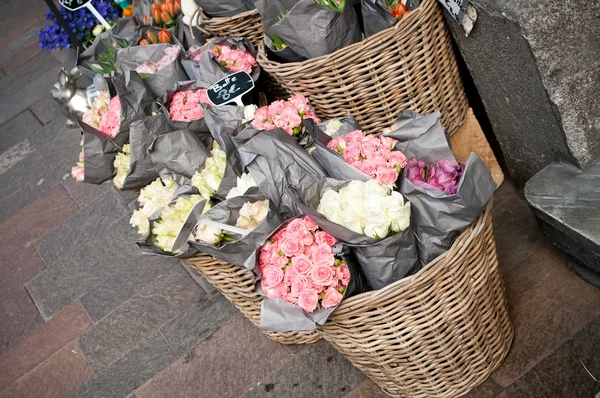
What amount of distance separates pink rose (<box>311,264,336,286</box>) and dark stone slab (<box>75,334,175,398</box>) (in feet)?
4.78

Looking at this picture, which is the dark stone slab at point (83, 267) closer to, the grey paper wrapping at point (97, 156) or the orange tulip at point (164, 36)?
the grey paper wrapping at point (97, 156)

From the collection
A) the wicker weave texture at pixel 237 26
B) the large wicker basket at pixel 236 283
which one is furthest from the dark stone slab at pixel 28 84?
the large wicker basket at pixel 236 283

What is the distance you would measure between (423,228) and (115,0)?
2605 mm

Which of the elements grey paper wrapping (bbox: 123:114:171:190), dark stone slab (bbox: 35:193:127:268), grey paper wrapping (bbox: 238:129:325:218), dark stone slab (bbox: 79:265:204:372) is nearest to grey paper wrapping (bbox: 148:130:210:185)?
grey paper wrapping (bbox: 123:114:171:190)

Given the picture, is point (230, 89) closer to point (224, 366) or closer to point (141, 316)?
point (224, 366)

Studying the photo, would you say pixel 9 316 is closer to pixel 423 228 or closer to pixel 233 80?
pixel 233 80

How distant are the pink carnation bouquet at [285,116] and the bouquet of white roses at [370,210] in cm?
50

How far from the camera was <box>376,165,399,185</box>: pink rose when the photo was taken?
209cm

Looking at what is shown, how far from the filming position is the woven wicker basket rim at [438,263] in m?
2.04

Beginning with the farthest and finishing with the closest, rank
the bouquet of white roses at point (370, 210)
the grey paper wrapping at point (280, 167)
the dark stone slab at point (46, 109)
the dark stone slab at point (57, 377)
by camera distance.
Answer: the dark stone slab at point (46, 109)
the dark stone slab at point (57, 377)
the grey paper wrapping at point (280, 167)
the bouquet of white roses at point (370, 210)

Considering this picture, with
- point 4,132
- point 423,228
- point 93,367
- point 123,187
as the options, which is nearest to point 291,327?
point 423,228

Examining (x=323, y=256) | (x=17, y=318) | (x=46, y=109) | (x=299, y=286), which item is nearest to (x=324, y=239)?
(x=323, y=256)

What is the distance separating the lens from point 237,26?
3135mm

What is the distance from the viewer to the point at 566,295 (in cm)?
257
